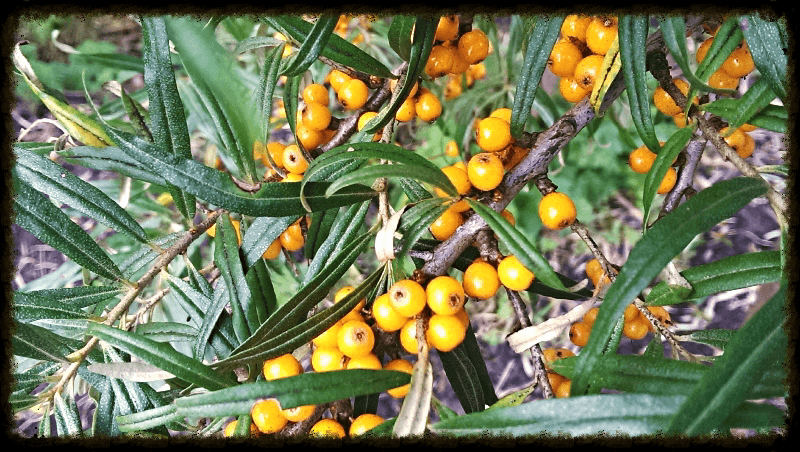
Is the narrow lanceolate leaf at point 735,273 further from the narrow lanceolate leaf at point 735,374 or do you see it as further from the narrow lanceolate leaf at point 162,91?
the narrow lanceolate leaf at point 162,91

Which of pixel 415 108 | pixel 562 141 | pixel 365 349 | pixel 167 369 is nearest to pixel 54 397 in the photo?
pixel 167 369

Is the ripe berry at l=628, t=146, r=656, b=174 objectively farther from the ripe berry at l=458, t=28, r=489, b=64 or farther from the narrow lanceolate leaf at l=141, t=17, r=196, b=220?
the narrow lanceolate leaf at l=141, t=17, r=196, b=220

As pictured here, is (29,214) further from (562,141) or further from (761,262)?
(761,262)

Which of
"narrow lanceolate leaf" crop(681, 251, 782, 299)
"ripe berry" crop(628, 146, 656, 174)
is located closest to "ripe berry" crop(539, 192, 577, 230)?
"narrow lanceolate leaf" crop(681, 251, 782, 299)

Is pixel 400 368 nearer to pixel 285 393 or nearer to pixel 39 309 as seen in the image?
pixel 285 393

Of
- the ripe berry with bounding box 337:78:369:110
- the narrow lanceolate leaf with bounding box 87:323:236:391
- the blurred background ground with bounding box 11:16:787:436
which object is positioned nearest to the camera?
the narrow lanceolate leaf with bounding box 87:323:236:391
